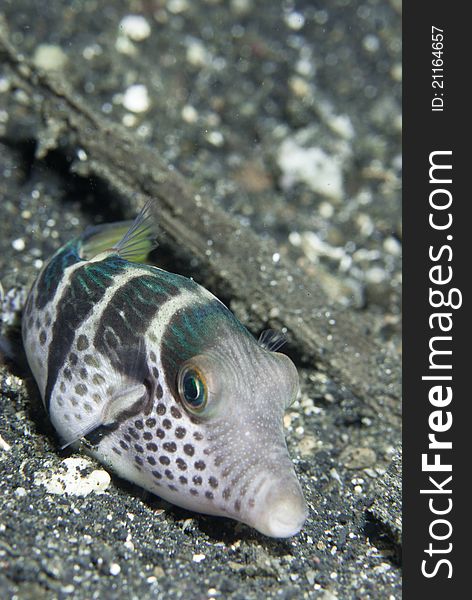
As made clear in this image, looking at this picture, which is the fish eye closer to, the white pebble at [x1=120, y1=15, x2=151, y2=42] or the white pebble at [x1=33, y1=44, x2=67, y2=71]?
the white pebble at [x1=33, y1=44, x2=67, y2=71]

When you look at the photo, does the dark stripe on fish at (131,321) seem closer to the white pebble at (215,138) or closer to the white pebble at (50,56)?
the white pebble at (215,138)

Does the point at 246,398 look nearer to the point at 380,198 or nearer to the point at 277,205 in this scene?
the point at 277,205

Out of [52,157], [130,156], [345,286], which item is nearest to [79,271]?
[130,156]

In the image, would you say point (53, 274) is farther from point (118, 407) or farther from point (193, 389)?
point (193, 389)

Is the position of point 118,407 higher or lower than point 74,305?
lower

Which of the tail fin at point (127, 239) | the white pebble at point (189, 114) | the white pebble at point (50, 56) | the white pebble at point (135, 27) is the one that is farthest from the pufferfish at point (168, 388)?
the white pebble at point (135, 27)

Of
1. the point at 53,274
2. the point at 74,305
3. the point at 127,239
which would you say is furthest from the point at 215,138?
the point at 74,305

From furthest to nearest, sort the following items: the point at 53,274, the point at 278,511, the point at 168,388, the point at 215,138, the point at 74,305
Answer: the point at 215,138 < the point at 53,274 < the point at 74,305 < the point at 168,388 < the point at 278,511
